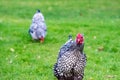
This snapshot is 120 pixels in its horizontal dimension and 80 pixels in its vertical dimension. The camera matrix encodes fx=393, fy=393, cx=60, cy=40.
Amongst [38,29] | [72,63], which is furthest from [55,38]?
[72,63]

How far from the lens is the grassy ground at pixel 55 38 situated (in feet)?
24.0

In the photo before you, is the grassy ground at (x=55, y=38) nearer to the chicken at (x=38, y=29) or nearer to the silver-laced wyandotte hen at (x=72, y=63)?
the chicken at (x=38, y=29)

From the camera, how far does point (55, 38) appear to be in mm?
10008

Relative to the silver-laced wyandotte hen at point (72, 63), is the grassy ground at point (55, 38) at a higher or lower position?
lower

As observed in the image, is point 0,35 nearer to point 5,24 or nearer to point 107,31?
point 5,24

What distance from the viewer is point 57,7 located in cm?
1546

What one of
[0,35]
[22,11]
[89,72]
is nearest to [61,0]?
[22,11]

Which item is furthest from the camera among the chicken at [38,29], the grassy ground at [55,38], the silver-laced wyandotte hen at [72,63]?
the chicken at [38,29]

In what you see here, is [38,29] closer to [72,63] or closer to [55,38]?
[55,38]

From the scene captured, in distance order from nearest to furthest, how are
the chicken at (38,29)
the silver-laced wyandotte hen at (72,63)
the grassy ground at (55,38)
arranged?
the silver-laced wyandotte hen at (72,63)
the grassy ground at (55,38)
the chicken at (38,29)

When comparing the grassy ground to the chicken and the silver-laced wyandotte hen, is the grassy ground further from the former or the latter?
the silver-laced wyandotte hen

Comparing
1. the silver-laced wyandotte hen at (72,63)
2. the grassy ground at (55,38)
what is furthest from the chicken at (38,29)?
the silver-laced wyandotte hen at (72,63)

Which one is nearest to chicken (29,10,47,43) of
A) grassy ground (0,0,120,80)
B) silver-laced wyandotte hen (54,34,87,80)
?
grassy ground (0,0,120,80)

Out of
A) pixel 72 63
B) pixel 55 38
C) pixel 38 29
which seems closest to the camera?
pixel 72 63
